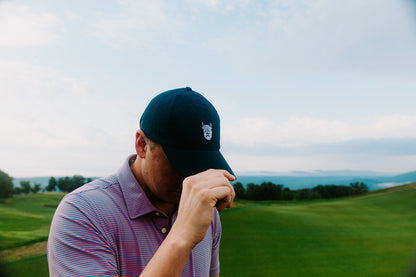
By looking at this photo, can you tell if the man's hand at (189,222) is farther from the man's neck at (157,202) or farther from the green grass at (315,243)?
the green grass at (315,243)

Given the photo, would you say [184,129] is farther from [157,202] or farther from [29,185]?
[29,185]

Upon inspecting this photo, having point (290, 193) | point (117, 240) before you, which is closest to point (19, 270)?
point (117, 240)

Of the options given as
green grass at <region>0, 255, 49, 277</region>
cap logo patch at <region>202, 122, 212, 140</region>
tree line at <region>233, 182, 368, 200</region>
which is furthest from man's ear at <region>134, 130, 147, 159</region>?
tree line at <region>233, 182, 368, 200</region>

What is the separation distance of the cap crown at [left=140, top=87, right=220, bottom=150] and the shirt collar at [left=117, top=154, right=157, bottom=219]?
173 mm

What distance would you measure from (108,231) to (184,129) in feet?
1.24

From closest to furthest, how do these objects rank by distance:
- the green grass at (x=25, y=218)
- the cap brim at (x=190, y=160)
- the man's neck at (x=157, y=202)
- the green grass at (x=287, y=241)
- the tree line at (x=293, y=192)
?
1. the cap brim at (x=190, y=160)
2. the man's neck at (x=157, y=202)
3. the green grass at (x=287, y=241)
4. the green grass at (x=25, y=218)
5. the tree line at (x=293, y=192)

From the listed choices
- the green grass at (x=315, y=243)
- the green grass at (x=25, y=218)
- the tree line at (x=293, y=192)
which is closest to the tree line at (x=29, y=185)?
the green grass at (x=25, y=218)

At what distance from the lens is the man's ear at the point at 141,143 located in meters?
1.01

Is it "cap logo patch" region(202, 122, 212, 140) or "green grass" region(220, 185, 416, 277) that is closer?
"cap logo patch" region(202, 122, 212, 140)

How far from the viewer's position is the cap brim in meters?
0.93

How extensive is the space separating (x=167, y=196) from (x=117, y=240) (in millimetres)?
206

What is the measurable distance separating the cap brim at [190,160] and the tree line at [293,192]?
6784 millimetres

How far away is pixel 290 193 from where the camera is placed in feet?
32.2

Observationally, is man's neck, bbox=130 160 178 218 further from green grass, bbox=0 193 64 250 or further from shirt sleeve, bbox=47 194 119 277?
green grass, bbox=0 193 64 250
